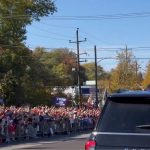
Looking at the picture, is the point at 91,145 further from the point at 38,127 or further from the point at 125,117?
the point at 38,127

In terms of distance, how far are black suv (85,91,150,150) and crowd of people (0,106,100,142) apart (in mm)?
22483

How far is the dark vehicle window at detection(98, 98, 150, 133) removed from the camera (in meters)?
6.89

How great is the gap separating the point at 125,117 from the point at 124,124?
9 cm

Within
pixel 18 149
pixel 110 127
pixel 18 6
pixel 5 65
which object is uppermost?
pixel 18 6

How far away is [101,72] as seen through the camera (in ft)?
571

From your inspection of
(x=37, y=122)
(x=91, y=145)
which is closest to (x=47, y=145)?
(x=37, y=122)

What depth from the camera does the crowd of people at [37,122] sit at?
29.9 m

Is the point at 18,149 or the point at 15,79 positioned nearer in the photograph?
the point at 18,149

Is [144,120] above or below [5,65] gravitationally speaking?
below

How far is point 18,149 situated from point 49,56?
371ft

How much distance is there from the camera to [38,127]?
34062 mm

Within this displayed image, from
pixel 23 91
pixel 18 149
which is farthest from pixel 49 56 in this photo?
pixel 18 149

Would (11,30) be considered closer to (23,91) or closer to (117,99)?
(23,91)

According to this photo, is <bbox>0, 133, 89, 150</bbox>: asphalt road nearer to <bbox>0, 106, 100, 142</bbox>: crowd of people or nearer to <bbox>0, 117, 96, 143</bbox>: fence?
<bbox>0, 117, 96, 143</bbox>: fence
